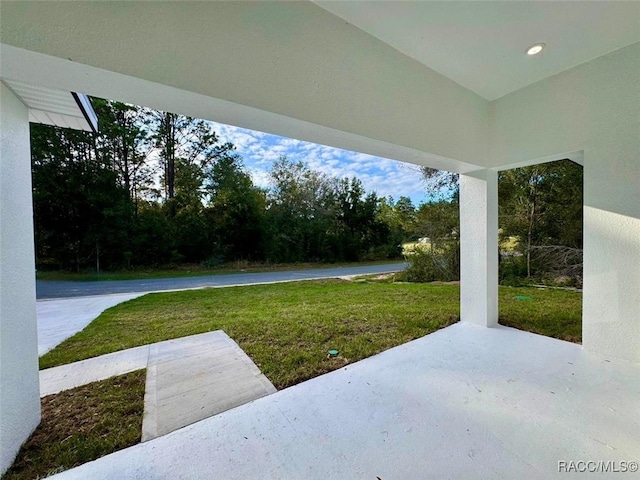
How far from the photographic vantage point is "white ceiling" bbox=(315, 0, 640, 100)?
162 centimetres

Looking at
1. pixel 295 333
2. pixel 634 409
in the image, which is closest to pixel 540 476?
pixel 634 409

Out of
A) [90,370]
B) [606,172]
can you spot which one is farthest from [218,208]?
[606,172]

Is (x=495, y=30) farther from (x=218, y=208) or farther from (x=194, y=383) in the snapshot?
(x=218, y=208)

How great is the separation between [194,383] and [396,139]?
2.47 m

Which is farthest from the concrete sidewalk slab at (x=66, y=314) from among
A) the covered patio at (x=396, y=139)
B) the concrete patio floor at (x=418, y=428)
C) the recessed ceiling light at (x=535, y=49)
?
the recessed ceiling light at (x=535, y=49)

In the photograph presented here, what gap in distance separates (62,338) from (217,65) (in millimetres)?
3758

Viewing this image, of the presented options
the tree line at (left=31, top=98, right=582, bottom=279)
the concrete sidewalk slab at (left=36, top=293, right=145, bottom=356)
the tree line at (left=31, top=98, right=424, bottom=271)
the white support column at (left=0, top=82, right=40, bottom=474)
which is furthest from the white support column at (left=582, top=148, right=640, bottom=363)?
the tree line at (left=31, top=98, right=424, bottom=271)

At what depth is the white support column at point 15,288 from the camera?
121cm

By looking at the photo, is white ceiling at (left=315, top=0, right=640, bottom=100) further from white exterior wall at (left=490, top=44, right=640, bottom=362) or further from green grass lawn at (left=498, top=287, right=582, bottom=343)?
green grass lawn at (left=498, top=287, right=582, bottom=343)

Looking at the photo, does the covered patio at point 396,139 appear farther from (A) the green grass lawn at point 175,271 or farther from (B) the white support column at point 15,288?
(A) the green grass lawn at point 175,271

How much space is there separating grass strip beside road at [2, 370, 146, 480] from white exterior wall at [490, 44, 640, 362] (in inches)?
141

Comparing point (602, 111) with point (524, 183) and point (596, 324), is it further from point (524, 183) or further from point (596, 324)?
point (524, 183)

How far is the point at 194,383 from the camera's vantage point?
197 centimetres

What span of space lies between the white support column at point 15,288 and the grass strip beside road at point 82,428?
8 centimetres
